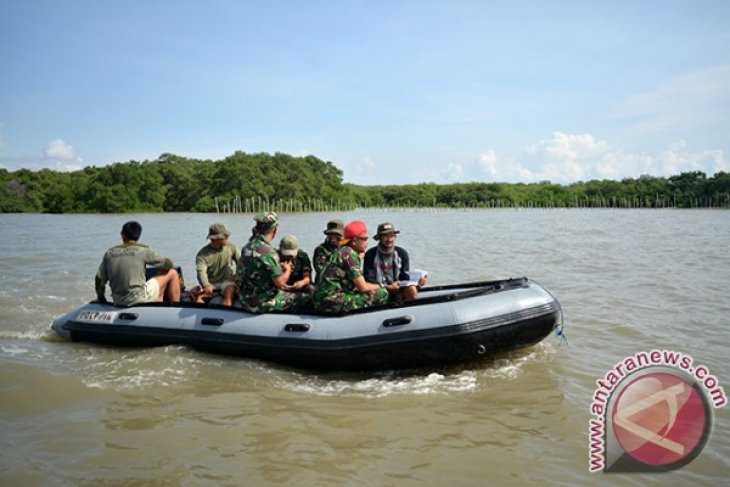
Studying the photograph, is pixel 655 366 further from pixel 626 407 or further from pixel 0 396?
pixel 0 396

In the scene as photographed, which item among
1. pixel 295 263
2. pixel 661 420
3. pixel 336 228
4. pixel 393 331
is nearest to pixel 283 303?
pixel 295 263

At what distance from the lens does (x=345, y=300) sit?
588 centimetres

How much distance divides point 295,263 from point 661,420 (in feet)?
13.6

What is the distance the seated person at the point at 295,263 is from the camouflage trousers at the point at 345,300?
0.64 meters

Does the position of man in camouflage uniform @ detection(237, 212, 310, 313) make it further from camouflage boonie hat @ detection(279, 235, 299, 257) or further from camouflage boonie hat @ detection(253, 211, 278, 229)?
camouflage boonie hat @ detection(279, 235, 299, 257)

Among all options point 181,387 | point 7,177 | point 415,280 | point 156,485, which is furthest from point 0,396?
point 7,177

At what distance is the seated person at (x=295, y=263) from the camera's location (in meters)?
6.59

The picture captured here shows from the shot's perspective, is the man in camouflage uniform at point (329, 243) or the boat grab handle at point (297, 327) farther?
the man in camouflage uniform at point (329, 243)

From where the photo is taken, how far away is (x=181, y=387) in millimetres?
5449

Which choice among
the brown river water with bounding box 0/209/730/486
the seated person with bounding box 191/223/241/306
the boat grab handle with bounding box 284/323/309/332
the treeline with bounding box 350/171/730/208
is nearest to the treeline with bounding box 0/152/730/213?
the treeline with bounding box 350/171/730/208

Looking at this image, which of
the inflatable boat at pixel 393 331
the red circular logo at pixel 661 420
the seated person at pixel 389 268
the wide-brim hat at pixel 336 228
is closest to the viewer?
the red circular logo at pixel 661 420

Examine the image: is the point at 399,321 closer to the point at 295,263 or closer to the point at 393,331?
the point at 393,331

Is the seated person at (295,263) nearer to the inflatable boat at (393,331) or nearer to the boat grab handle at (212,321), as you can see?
the inflatable boat at (393,331)

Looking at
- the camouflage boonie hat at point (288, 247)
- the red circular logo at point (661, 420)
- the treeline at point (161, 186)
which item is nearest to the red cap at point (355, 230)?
the camouflage boonie hat at point (288, 247)
